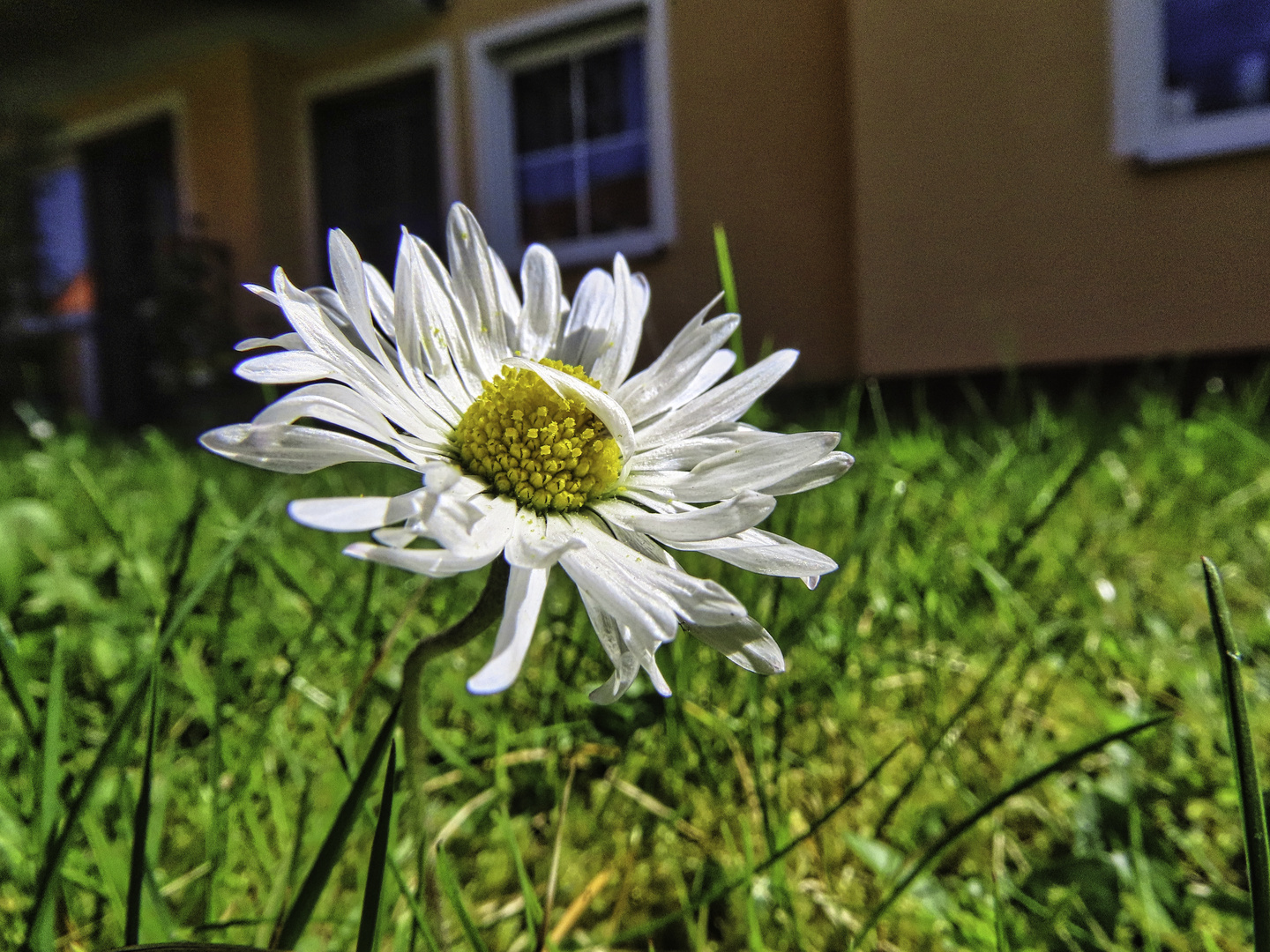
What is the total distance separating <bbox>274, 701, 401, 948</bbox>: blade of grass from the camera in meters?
0.29

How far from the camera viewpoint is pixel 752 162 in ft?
6.97

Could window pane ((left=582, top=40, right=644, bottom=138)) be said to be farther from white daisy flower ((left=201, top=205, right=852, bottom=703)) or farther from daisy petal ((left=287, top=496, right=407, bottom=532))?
daisy petal ((left=287, top=496, right=407, bottom=532))

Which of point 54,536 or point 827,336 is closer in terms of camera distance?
point 54,536

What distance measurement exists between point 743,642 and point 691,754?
0.37 meters

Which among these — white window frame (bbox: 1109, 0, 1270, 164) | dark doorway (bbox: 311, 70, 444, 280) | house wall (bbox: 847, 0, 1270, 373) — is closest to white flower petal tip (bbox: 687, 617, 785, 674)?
house wall (bbox: 847, 0, 1270, 373)

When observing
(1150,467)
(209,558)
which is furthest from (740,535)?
(1150,467)

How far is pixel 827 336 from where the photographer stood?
234 cm

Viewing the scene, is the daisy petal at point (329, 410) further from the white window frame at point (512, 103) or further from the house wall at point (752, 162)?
the white window frame at point (512, 103)

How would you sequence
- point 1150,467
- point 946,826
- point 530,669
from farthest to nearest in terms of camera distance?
point 1150,467, point 530,669, point 946,826

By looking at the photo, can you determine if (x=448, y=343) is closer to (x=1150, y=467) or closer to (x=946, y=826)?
(x=946, y=826)

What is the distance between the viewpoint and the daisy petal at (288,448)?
0.26 m

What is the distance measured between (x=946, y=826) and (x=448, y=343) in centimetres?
45

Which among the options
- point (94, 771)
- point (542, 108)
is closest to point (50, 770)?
point (94, 771)

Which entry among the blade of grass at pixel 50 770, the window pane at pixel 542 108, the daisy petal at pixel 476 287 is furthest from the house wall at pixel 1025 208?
the window pane at pixel 542 108
